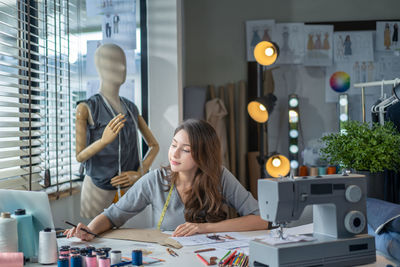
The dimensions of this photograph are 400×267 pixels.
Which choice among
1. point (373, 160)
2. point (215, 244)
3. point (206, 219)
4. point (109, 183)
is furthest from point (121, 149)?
point (373, 160)

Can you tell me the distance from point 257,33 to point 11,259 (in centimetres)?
324

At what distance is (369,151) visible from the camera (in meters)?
2.04

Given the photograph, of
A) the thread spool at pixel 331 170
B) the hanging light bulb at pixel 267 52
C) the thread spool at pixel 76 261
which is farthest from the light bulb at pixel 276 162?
the thread spool at pixel 76 261

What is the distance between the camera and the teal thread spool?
63.6 inches

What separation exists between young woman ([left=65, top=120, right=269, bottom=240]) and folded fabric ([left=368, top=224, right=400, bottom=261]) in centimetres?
59

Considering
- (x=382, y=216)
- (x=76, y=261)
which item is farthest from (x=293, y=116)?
(x=76, y=261)

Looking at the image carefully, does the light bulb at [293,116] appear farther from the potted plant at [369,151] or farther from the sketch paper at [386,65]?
the potted plant at [369,151]

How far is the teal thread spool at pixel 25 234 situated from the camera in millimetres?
1614

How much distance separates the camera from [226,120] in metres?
4.29

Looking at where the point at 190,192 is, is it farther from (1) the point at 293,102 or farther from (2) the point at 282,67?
(2) the point at 282,67

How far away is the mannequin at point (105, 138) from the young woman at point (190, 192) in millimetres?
490

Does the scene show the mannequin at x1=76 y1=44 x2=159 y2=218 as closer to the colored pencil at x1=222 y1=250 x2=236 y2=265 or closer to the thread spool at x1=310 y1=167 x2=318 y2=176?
the colored pencil at x1=222 y1=250 x2=236 y2=265

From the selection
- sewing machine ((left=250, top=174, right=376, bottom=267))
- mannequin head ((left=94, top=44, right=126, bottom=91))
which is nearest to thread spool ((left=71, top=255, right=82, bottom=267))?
sewing machine ((left=250, top=174, right=376, bottom=267))

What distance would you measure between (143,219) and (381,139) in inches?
→ 59.6
